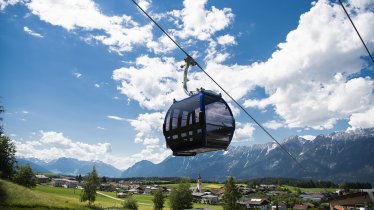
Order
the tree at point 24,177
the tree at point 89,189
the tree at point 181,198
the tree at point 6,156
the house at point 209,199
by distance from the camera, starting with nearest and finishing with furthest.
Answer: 1. the tree at point 6,156
2. the tree at point 24,177
3. the tree at point 89,189
4. the tree at point 181,198
5. the house at point 209,199

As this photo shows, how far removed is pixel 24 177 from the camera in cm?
8962

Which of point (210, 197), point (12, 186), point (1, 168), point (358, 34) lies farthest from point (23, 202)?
point (210, 197)

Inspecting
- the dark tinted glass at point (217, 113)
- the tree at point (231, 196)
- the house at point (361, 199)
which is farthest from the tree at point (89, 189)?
the dark tinted glass at point (217, 113)

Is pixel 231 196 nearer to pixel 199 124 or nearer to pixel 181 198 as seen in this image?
pixel 181 198

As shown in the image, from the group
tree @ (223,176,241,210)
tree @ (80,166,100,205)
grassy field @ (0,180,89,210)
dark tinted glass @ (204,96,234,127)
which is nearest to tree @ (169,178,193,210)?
tree @ (223,176,241,210)

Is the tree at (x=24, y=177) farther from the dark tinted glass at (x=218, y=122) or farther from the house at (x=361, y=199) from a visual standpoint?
the dark tinted glass at (x=218, y=122)

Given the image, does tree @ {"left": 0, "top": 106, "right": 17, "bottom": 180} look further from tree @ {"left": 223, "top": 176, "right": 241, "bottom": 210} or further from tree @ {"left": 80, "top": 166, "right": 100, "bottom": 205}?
tree @ {"left": 223, "top": 176, "right": 241, "bottom": 210}

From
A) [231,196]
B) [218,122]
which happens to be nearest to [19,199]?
[231,196]

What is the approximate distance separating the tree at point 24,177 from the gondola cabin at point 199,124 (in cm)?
8756

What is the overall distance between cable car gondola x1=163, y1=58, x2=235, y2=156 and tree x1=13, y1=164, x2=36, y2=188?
87.6m

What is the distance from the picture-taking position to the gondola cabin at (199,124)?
12742mm

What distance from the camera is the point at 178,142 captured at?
45.5 ft

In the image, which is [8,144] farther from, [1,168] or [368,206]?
[368,206]

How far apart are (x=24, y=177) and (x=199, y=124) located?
3562 inches
